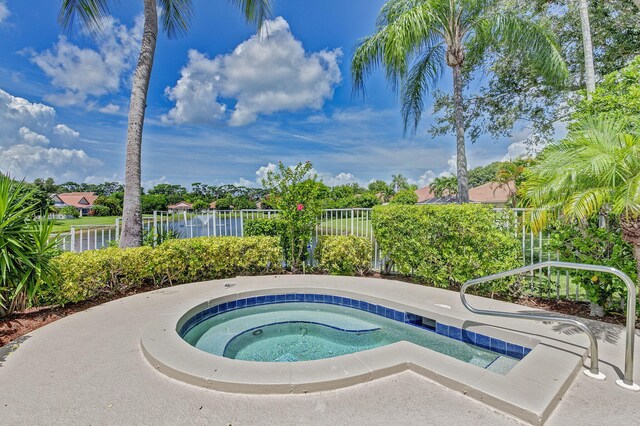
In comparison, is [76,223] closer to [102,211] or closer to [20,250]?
[102,211]

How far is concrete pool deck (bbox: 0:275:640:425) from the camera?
2225 mm

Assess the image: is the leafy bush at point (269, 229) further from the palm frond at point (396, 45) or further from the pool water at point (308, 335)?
the palm frond at point (396, 45)

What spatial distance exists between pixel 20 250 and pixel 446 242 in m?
6.73

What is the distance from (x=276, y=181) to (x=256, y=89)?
844 cm

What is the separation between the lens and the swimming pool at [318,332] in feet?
12.3

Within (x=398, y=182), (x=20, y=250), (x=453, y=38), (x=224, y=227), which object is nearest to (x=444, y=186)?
(x=398, y=182)

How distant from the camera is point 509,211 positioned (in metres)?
5.38

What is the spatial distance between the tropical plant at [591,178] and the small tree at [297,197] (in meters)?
4.49

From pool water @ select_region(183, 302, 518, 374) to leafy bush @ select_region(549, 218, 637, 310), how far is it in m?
1.97

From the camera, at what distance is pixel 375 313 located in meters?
5.10

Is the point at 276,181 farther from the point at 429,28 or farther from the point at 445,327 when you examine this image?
the point at 429,28

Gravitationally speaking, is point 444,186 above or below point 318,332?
above

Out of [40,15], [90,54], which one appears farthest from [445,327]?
[90,54]

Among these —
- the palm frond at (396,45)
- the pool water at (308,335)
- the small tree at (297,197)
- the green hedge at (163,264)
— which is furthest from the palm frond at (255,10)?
the pool water at (308,335)
